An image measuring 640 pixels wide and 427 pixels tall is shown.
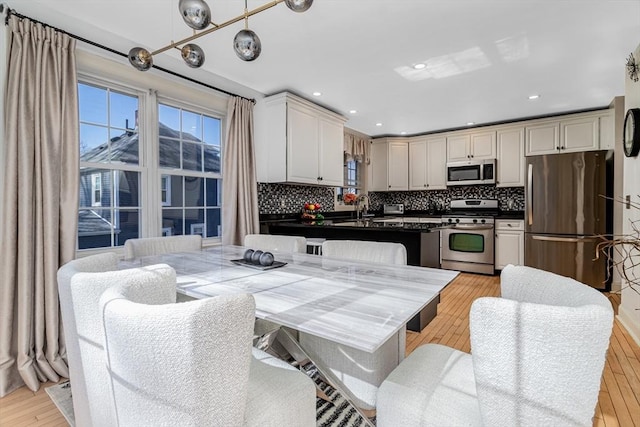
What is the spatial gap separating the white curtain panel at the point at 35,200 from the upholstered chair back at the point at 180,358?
1.85 meters

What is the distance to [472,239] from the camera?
4.94 meters

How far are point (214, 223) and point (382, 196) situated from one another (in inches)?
147

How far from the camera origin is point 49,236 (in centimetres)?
211

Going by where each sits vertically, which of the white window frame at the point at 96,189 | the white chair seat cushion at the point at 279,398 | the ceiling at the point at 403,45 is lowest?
the white chair seat cushion at the point at 279,398

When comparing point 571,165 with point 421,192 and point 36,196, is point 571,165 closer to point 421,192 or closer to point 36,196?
point 421,192

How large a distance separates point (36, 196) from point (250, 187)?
1.83 metres

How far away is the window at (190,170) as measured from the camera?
309 centimetres

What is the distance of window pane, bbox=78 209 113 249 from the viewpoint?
2.55 meters

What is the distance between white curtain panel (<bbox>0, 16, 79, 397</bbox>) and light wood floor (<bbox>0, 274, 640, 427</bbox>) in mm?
195

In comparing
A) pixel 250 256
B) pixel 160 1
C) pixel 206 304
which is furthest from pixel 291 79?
pixel 206 304

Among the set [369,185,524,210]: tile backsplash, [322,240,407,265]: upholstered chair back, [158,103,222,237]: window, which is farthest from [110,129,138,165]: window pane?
[369,185,524,210]: tile backsplash

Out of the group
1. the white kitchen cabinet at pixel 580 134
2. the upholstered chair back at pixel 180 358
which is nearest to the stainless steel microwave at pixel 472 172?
the white kitchen cabinet at pixel 580 134

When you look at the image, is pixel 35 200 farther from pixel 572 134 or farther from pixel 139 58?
pixel 572 134

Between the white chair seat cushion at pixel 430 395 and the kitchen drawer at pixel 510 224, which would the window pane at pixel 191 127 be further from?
the kitchen drawer at pixel 510 224
